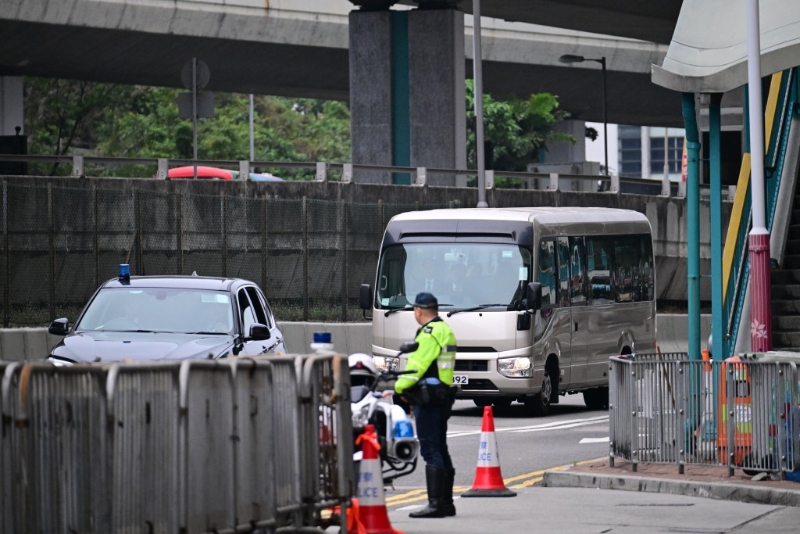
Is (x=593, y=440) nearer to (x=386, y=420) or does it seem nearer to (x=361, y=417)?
(x=386, y=420)

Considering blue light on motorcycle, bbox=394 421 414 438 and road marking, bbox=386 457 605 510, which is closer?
blue light on motorcycle, bbox=394 421 414 438

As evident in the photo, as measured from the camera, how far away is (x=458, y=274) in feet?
75.9

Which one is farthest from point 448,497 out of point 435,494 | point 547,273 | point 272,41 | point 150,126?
point 150,126

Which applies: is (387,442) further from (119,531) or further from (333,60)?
(333,60)

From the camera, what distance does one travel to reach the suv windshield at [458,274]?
22.9 m

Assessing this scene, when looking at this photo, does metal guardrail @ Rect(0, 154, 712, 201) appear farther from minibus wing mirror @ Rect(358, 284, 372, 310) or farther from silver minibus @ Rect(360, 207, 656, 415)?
minibus wing mirror @ Rect(358, 284, 372, 310)

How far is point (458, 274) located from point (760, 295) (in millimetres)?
8221

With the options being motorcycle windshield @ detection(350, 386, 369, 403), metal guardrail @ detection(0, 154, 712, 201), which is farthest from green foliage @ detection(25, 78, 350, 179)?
motorcycle windshield @ detection(350, 386, 369, 403)

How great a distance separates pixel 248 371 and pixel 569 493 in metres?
5.24

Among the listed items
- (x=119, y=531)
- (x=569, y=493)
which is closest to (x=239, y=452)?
(x=119, y=531)

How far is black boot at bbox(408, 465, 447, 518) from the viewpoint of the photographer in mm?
→ 12289

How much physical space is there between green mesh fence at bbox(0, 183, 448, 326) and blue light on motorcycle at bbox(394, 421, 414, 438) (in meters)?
16.6

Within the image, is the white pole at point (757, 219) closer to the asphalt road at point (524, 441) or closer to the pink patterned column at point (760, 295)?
the pink patterned column at point (760, 295)

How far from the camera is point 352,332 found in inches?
1226
